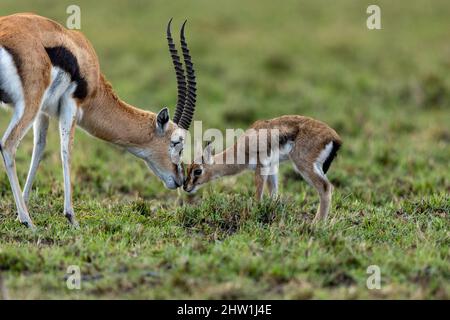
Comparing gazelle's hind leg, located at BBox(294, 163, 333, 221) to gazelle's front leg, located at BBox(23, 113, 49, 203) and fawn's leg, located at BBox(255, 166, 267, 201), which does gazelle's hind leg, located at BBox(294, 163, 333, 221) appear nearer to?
fawn's leg, located at BBox(255, 166, 267, 201)

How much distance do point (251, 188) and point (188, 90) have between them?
189 centimetres

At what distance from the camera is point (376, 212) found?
840 cm

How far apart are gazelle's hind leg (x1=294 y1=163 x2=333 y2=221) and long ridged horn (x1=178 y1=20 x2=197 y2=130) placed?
1.30 metres

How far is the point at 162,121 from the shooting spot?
8.45 meters

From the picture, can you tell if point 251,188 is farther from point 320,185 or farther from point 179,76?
point 179,76

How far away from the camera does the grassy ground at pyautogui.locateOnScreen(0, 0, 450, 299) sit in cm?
637

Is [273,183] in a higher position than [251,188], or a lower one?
higher

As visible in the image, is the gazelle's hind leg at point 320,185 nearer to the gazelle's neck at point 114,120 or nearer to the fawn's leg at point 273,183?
the fawn's leg at point 273,183

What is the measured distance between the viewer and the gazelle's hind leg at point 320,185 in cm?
812

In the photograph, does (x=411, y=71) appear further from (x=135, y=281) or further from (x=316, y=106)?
(x=135, y=281)

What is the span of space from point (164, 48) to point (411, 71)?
230 inches

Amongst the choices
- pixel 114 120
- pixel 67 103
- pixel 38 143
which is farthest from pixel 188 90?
pixel 38 143

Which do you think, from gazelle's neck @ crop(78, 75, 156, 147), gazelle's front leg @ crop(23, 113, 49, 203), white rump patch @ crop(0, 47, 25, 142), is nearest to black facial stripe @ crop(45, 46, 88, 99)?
gazelle's neck @ crop(78, 75, 156, 147)

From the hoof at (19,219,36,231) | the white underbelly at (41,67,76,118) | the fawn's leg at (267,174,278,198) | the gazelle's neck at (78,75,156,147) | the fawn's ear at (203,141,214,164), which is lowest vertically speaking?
the hoof at (19,219,36,231)
